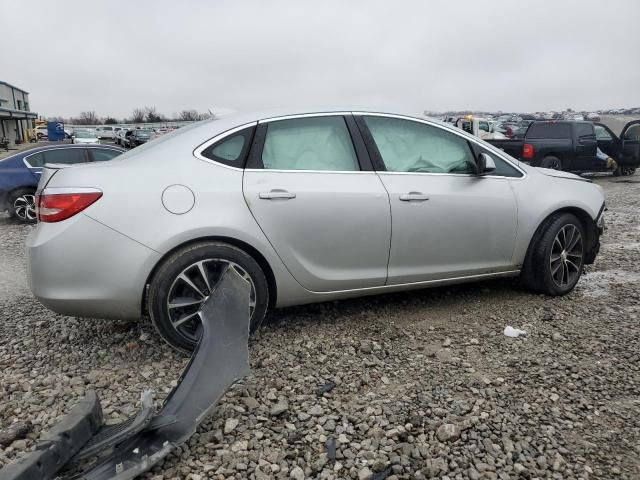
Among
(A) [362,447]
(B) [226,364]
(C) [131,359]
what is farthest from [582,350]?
(C) [131,359]

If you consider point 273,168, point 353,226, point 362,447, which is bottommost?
point 362,447

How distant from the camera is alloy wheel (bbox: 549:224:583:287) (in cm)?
430

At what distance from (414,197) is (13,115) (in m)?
69.1

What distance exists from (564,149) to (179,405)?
13.9 metres

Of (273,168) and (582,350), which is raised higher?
(273,168)

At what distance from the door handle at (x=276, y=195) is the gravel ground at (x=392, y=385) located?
1.01m

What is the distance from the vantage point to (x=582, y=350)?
3414mm

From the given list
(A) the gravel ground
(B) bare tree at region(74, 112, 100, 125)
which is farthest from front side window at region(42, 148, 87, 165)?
(B) bare tree at region(74, 112, 100, 125)

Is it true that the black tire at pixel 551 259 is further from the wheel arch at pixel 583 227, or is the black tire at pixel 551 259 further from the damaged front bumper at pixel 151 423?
the damaged front bumper at pixel 151 423

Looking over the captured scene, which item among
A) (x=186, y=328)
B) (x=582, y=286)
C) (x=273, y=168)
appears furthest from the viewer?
(x=582, y=286)

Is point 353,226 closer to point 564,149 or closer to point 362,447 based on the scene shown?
point 362,447

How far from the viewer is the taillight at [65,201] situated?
3023 millimetres

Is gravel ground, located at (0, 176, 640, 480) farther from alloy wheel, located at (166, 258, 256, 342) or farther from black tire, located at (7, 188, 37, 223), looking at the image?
black tire, located at (7, 188, 37, 223)

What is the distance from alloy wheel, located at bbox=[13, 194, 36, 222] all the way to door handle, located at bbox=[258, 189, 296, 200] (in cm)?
782
